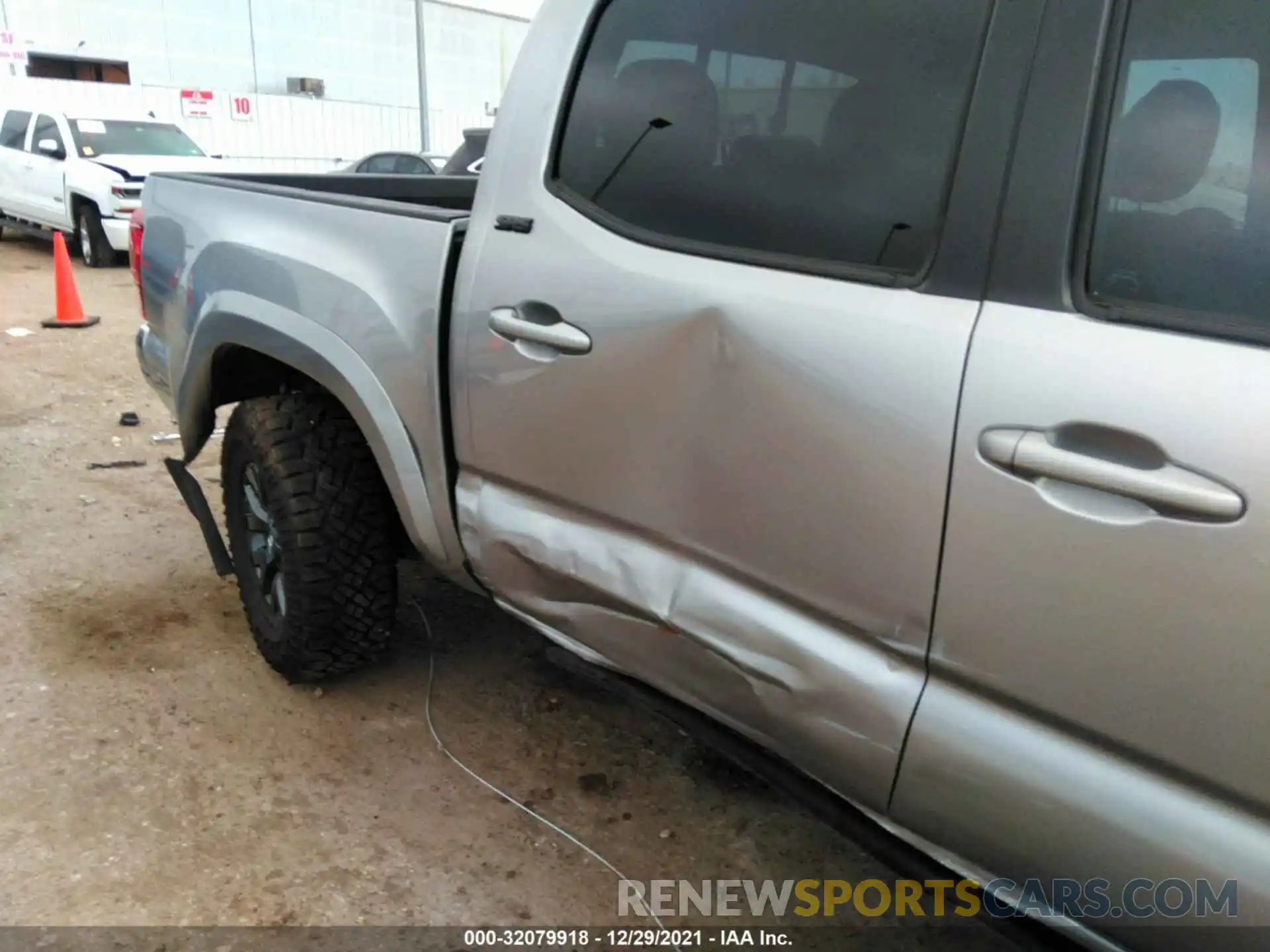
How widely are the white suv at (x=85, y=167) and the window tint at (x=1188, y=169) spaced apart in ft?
38.0

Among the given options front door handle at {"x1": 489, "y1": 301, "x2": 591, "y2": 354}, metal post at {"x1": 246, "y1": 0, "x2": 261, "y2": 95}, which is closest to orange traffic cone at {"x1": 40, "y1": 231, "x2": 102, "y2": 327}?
front door handle at {"x1": 489, "y1": 301, "x2": 591, "y2": 354}

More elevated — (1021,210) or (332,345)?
(1021,210)

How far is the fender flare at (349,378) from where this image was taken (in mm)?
2406

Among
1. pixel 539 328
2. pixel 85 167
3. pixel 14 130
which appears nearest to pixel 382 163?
pixel 85 167

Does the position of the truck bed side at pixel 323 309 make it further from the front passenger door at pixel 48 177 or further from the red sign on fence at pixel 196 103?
the red sign on fence at pixel 196 103

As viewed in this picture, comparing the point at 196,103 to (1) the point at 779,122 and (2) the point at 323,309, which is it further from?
(1) the point at 779,122

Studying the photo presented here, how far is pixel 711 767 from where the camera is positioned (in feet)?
9.05

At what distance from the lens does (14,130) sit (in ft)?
44.1

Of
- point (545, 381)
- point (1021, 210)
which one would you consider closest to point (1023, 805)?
point (1021, 210)

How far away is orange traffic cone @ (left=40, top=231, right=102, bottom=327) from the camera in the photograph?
8328 millimetres

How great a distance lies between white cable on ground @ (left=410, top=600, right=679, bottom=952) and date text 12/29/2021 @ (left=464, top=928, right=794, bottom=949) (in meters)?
0.03

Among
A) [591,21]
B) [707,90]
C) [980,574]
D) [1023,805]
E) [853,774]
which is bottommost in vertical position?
[853,774]

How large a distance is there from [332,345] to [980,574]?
5.60 feet

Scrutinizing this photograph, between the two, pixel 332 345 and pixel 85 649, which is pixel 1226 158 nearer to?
pixel 332 345
